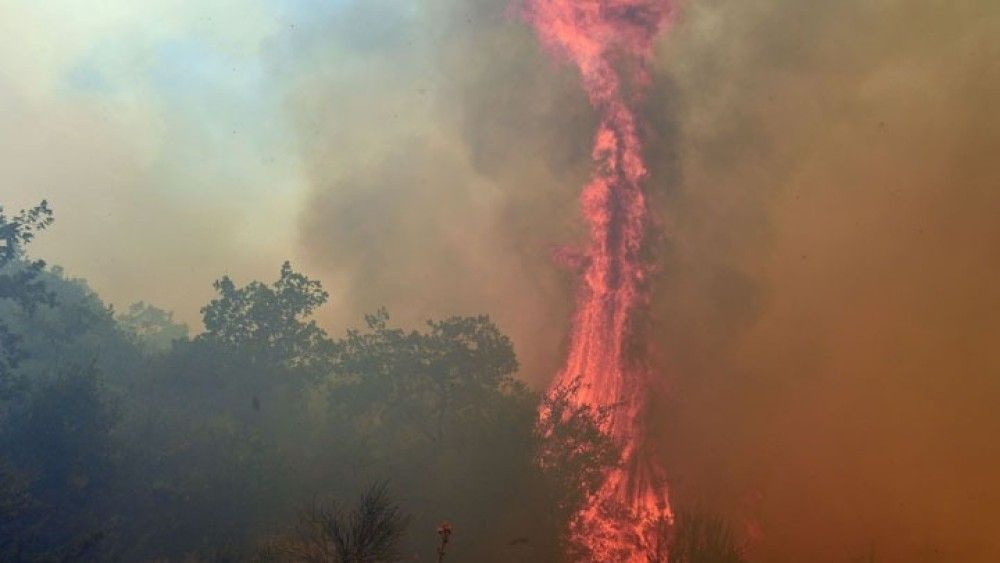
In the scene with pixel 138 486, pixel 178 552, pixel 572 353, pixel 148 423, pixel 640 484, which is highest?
pixel 572 353

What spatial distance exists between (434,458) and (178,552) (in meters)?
18.3

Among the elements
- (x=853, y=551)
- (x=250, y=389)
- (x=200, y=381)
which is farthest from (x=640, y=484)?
(x=200, y=381)

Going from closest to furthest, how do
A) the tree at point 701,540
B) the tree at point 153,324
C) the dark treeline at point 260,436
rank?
the dark treeline at point 260,436 → the tree at point 701,540 → the tree at point 153,324

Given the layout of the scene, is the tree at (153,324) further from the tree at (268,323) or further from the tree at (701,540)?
the tree at (701,540)

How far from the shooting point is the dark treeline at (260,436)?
33.5 m

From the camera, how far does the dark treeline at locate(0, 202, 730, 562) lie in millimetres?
33500

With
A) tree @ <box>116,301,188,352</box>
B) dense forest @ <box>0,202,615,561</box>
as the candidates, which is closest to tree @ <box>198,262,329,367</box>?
dense forest @ <box>0,202,615,561</box>

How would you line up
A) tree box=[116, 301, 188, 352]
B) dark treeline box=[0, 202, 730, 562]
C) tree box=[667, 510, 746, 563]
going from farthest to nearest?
tree box=[116, 301, 188, 352] → tree box=[667, 510, 746, 563] → dark treeline box=[0, 202, 730, 562]

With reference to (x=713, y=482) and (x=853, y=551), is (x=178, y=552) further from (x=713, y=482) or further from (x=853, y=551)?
(x=853, y=551)

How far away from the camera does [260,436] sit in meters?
43.7

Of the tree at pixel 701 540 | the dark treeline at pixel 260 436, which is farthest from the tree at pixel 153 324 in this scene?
the tree at pixel 701 540

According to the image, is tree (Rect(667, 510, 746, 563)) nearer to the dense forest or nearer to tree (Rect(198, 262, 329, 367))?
the dense forest

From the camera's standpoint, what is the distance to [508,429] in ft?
158

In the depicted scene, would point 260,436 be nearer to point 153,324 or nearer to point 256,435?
point 256,435
